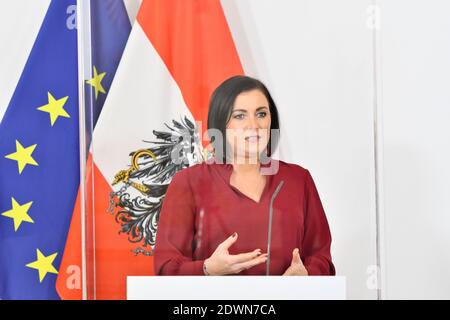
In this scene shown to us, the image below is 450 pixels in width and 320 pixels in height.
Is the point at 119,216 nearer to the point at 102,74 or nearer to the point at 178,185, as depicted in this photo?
the point at 178,185

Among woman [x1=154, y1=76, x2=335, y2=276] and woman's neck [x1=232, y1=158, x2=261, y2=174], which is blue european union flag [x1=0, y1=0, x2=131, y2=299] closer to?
woman [x1=154, y1=76, x2=335, y2=276]

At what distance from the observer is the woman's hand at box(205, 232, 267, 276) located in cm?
113

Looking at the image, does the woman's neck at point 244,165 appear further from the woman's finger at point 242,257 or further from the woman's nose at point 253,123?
the woman's finger at point 242,257

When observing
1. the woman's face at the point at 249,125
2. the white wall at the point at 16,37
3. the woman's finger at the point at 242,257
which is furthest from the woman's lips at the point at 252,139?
the white wall at the point at 16,37

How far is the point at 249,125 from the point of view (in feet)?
3.74

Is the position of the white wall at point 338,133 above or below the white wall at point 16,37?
below

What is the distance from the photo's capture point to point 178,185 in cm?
117

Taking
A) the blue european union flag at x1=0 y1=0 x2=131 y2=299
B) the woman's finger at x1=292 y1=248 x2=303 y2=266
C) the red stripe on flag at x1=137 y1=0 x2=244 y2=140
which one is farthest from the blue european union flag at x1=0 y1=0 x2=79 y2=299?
the woman's finger at x1=292 y1=248 x2=303 y2=266

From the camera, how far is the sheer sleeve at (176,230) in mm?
1149

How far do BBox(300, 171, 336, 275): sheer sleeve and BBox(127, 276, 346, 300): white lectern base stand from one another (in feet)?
0.16
